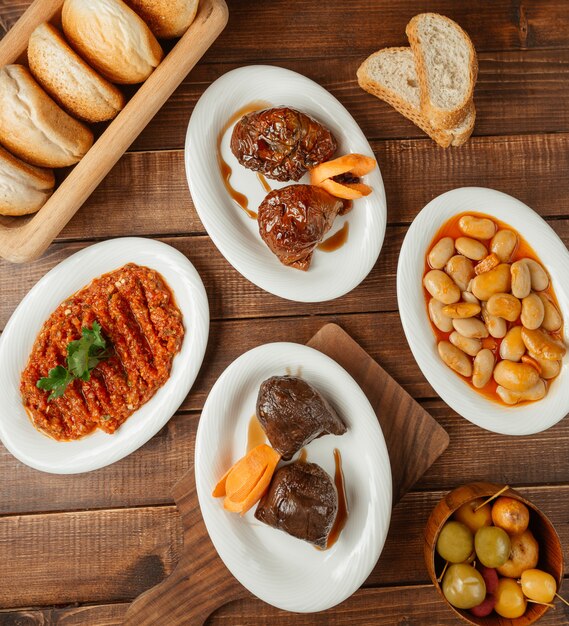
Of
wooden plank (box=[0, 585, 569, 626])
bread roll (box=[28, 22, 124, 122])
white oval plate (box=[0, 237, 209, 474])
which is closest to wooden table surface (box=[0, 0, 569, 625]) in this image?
wooden plank (box=[0, 585, 569, 626])

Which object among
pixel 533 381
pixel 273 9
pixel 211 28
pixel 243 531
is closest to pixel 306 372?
pixel 243 531

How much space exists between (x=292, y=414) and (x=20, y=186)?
126 cm

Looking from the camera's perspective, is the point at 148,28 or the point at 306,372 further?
the point at 306,372

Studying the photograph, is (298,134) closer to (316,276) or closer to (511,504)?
(316,276)

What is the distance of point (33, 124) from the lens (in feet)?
6.27

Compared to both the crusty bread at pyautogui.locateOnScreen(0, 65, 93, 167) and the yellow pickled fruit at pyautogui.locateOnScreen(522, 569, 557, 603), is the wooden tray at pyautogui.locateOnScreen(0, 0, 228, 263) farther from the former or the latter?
the yellow pickled fruit at pyautogui.locateOnScreen(522, 569, 557, 603)

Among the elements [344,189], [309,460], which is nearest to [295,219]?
[344,189]

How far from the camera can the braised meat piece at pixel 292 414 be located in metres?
2.00

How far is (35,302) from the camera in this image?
219cm

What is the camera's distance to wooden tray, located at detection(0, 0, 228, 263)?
1.98 meters

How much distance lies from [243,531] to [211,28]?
189 cm

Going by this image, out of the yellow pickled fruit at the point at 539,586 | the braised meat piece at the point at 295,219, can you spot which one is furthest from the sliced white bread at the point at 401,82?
the yellow pickled fruit at the point at 539,586

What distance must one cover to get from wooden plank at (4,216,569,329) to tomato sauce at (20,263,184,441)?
0.21 m

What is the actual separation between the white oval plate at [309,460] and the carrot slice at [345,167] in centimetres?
67
